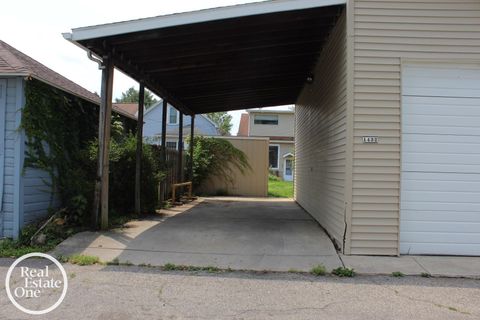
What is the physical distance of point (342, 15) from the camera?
7.50 meters

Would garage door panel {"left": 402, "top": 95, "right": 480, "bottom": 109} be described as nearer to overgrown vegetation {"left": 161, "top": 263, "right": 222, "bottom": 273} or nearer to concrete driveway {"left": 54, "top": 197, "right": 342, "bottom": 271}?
concrete driveway {"left": 54, "top": 197, "right": 342, "bottom": 271}

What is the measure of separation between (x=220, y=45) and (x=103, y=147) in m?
2.93

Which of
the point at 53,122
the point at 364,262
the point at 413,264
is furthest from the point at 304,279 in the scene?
the point at 53,122

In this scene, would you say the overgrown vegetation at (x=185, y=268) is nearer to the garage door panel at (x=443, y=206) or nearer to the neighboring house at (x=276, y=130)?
the garage door panel at (x=443, y=206)

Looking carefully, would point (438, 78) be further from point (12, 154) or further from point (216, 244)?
point (12, 154)

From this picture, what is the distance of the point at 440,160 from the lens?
711 cm

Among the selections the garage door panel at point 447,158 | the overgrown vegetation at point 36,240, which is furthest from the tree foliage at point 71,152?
the garage door panel at point 447,158

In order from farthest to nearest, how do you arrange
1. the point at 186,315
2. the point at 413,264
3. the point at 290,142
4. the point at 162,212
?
the point at 290,142
the point at 162,212
the point at 413,264
the point at 186,315

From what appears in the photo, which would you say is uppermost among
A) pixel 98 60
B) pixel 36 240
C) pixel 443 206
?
pixel 98 60

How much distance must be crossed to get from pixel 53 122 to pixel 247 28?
3.91 m

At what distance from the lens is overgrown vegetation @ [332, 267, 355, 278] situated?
5.93m

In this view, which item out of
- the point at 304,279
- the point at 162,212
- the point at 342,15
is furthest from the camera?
the point at 162,212

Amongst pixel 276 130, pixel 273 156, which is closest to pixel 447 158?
pixel 273 156

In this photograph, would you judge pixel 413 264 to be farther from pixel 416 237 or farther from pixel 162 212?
pixel 162 212
